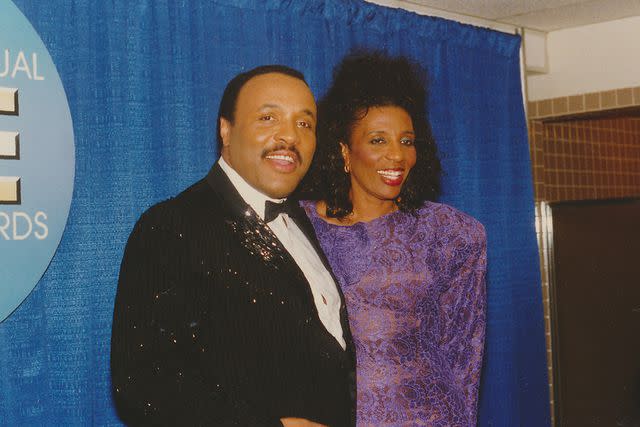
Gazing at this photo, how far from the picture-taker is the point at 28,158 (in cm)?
236

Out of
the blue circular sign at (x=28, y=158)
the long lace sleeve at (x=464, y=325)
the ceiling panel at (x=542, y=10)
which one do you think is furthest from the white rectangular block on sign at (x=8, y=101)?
the ceiling panel at (x=542, y=10)

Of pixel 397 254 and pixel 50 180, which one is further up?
pixel 50 180

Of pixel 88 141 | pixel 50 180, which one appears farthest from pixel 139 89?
pixel 50 180

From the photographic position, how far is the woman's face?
223cm

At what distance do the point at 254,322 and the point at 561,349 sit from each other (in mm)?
3032

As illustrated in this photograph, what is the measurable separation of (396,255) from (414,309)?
6.1 inches

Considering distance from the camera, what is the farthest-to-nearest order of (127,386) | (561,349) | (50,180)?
1. (561,349)
2. (50,180)
3. (127,386)

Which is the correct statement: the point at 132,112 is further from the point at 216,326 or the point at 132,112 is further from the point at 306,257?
the point at 216,326

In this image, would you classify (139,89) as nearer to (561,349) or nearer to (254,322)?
(254,322)

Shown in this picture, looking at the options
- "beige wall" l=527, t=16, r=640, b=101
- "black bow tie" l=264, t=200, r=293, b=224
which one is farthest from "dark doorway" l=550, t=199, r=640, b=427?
"black bow tie" l=264, t=200, r=293, b=224

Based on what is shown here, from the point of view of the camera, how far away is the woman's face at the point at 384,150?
7.32ft

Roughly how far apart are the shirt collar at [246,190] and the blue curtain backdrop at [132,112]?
95 cm

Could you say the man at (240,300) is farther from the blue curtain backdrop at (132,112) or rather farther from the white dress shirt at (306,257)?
the blue curtain backdrop at (132,112)

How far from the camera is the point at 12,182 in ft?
7.63
